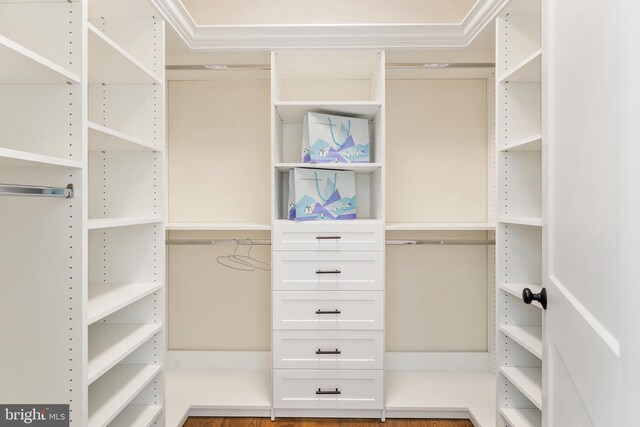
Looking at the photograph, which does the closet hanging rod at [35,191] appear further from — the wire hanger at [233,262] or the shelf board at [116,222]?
the wire hanger at [233,262]

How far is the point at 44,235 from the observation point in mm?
1261

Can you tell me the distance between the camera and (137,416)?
6.11 feet

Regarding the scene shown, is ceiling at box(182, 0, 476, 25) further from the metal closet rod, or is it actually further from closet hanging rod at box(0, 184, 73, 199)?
closet hanging rod at box(0, 184, 73, 199)

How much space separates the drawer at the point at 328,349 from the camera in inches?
88.2

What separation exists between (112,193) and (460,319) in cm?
217

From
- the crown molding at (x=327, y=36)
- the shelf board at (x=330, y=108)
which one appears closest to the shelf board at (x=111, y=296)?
the shelf board at (x=330, y=108)

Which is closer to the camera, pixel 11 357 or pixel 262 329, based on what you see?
pixel 11 357

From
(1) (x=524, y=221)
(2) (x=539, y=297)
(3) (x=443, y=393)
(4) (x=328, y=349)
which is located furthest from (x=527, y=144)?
(3) (x=443, y=393)

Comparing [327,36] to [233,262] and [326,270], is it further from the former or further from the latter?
[233,262]

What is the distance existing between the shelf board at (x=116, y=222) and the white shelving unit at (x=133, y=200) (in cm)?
1

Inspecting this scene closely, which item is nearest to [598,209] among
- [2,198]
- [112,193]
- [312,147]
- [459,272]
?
[2,198]

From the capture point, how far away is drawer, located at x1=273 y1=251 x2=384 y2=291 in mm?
2234

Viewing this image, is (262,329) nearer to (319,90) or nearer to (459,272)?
(459,272)

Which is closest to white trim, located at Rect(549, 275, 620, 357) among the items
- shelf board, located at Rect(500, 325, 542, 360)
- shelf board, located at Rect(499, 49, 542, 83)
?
shelf board, located at Rect(500, 325, 542, 360)
